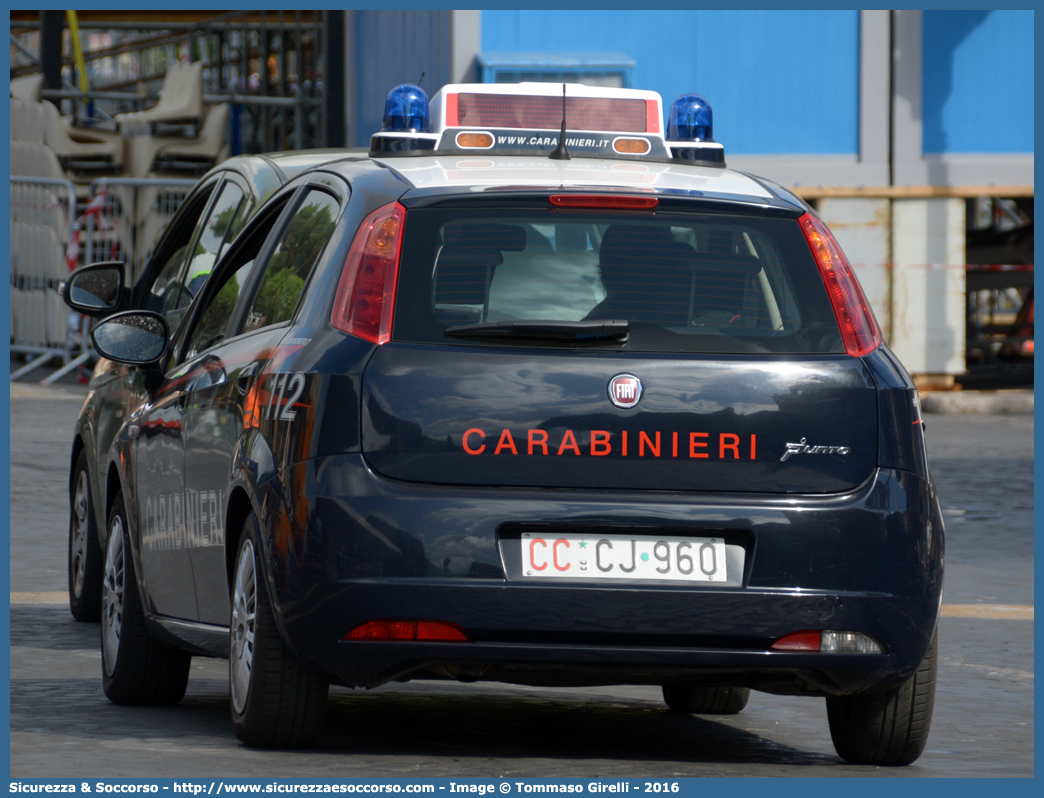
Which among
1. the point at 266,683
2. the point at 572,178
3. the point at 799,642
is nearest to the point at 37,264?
the point at 572,178

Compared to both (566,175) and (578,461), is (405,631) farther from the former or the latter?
(566,175)

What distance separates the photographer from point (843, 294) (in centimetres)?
514

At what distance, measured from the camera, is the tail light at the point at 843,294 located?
509 cm

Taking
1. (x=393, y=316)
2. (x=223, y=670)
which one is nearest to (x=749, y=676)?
(x=393, y=316)

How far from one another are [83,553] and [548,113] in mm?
2762

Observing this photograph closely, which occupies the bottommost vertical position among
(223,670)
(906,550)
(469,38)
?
(223,670)

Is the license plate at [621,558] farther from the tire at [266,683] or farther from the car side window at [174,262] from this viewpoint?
the car side window at [174,262]

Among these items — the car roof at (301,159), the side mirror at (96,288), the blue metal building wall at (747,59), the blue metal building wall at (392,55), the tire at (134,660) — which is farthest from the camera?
the blue metal building wall at (392,55)

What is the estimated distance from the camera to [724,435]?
4875 mm

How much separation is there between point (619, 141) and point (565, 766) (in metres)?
2.25

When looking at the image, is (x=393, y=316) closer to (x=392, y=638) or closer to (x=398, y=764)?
(x=392, y=638)

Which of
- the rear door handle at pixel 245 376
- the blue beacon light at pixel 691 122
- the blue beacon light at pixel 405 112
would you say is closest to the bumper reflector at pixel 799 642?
the rear door handle at pixel 245 376

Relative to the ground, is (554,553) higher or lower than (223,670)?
higher

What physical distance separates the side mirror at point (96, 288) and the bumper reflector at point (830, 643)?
3544mm
